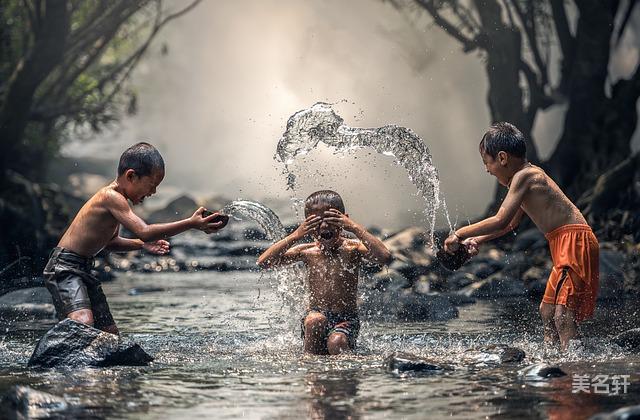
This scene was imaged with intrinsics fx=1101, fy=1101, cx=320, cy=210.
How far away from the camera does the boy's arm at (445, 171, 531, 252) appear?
7089 mm

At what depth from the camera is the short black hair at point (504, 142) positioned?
7566 millimetres

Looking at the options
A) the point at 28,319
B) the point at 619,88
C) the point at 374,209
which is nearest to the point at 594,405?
the point at 28,319

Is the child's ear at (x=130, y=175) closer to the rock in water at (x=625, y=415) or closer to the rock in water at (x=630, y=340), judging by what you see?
the rock in water at (x=630, y=340)

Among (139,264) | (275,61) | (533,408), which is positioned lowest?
(533,408)

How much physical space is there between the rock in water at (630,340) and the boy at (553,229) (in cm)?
40

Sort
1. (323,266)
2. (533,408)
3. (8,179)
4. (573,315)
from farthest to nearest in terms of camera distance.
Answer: (8,179) → (323,266) → (573,315) → (533,408)

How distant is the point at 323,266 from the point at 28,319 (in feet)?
12.4

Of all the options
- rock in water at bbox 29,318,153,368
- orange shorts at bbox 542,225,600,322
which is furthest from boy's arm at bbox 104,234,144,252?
orange shorts at bbox 542,225,600,322

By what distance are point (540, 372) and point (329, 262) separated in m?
2.28

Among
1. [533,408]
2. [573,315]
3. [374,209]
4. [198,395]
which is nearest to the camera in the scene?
[533,408]

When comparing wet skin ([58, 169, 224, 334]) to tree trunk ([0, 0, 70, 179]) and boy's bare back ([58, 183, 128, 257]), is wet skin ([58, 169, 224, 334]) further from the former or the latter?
tree trunk ([0, 0, 70, 179])

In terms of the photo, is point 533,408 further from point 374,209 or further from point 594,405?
point 374,209

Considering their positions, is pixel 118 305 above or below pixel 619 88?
below

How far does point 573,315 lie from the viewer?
7434mm
